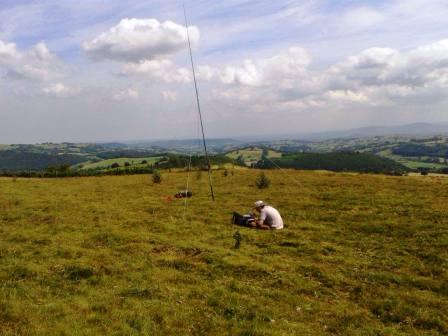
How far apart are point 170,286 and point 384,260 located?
8316 millimetres

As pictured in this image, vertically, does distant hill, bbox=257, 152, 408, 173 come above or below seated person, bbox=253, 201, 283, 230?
below

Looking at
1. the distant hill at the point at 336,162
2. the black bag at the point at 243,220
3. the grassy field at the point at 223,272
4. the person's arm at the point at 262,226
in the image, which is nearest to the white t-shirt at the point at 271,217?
the person's arm at the point at 262,226

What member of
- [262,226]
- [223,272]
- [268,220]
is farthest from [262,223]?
[223,272]

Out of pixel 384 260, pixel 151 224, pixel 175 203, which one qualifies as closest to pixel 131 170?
pixel 175 203

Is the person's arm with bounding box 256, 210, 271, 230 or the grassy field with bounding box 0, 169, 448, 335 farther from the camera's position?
the person's arm with bounding box 256, 210, 271, 230

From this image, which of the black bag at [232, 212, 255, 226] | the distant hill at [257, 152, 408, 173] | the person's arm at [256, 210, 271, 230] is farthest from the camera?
the distant hill at [257, 152, 408, 173]

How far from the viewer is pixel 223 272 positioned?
13.2 m

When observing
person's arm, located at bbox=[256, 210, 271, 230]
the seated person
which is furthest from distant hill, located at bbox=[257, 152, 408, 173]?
person's arm, located at bbox=[256, 210, 271, 230]

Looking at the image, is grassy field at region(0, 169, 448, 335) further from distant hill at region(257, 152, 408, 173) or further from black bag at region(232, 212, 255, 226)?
distant hill at region(257, 152, 408, 173)

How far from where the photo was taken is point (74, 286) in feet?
38.9

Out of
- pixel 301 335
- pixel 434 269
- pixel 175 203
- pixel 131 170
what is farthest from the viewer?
pixel 131 170

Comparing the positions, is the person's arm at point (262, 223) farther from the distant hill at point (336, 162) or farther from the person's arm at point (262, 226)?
the distant hill at point (336, 162)

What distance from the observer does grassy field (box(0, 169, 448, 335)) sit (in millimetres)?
9508

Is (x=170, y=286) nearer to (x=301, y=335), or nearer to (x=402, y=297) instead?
(x=301, y=335)
